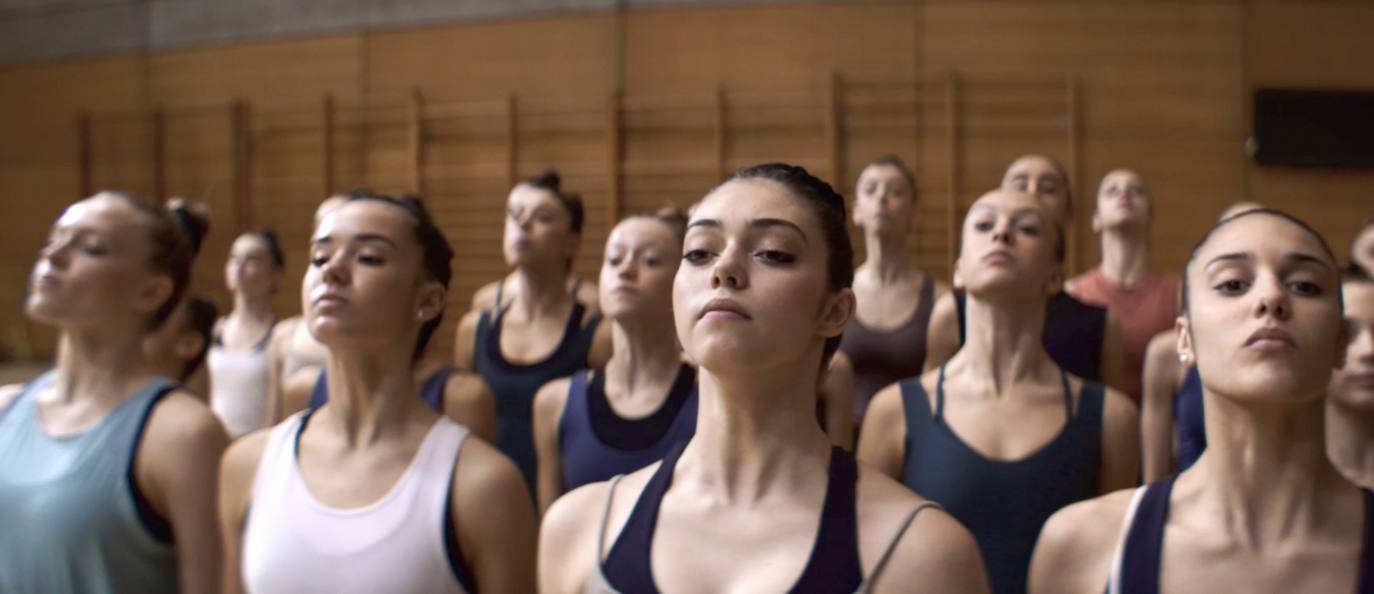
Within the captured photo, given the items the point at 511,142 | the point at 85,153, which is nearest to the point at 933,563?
the point at 511,142

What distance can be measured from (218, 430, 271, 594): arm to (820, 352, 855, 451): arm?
1.36 m

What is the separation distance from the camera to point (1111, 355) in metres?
2.80

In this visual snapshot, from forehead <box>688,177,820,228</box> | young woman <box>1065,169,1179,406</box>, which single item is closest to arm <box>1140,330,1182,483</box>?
young woman <box>1065,169,1179,406</box>

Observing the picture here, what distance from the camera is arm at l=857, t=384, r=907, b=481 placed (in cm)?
217

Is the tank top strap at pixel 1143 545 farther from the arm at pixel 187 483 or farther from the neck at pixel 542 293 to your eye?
the neck at pixel 542 293

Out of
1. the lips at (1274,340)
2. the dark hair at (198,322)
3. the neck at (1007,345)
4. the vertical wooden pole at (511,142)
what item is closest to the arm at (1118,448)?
the neck at (1007,345)

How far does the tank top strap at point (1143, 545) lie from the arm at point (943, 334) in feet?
4.62

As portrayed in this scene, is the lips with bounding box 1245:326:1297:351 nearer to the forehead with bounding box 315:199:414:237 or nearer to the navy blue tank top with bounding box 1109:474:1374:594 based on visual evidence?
the navy blue tank top with bounding box 1109:474:1374:594

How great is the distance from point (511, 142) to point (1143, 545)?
5.66 m

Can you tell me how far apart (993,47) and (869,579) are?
547 centimetres

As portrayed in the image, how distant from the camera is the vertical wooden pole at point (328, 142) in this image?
6.89 metres

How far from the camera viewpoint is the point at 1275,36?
19.8 ft

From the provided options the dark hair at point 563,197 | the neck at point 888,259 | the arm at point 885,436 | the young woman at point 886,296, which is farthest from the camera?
the dark hair at point 563,197

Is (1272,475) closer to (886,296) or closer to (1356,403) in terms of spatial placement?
(1356,403)
